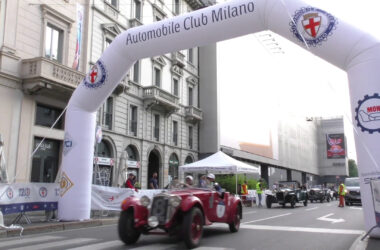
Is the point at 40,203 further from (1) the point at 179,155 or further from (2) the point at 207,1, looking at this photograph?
(2) the point at 207,1

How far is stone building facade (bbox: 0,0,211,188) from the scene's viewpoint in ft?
61.9

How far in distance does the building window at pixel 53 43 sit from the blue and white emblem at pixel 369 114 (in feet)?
56.1

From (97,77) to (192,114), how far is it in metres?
23.7

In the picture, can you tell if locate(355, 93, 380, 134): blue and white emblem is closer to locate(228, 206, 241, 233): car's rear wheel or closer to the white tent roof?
locate(228, 206, 241, 233): car's rear wheel

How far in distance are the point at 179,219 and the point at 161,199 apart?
56cm

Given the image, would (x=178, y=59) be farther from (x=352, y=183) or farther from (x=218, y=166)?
(x=352, y=183)

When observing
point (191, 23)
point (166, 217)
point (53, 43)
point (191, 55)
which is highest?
point (191, 55)

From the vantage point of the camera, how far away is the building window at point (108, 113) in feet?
84.0

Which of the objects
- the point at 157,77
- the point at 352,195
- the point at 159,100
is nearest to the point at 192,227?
the point at 352,195

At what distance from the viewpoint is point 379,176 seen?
801 centimetres

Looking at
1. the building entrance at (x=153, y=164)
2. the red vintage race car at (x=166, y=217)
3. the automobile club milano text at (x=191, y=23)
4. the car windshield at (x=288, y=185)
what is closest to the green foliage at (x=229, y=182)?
the building entrance at (x=153, y=164)

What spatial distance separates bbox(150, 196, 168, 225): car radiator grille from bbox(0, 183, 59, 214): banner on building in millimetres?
5420

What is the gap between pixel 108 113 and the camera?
85.6 feet

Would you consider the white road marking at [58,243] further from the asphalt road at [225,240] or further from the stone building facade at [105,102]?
the stone building facade at [105,102]
